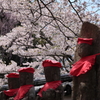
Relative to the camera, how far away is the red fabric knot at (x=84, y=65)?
2021mm

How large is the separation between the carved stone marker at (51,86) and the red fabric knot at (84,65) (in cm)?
37

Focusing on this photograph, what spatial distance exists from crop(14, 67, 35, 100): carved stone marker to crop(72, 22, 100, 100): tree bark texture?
784 mm

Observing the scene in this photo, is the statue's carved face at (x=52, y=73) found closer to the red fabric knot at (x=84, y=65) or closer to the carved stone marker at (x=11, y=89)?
the red fabric knot at (x=84, y=65)

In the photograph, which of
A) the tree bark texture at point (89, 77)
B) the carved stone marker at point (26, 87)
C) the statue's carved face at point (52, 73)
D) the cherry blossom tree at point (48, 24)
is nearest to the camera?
the tree bark texture at point (89, 77)

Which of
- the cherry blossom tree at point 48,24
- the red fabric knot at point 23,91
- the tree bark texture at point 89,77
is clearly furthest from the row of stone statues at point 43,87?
the cherry blossom tree at point 48,24

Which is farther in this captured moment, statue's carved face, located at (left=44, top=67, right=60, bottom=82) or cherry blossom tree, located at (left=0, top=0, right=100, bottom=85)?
cherry blossom tree, located at (left=0, top=0, right=100, bottom=85)

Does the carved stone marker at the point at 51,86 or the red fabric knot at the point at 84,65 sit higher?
the red fabric knot at the point at 84,65

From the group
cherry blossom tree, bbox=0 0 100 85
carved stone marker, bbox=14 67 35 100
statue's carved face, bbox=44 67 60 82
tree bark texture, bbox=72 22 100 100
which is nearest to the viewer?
tree bark texture, bbox=72 22 100 100

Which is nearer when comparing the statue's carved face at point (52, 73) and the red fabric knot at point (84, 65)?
the red fabric knot at point (84, 65)

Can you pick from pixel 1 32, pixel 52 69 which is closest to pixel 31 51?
pixel 52 69

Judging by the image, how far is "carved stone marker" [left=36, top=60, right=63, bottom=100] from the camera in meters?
2.30

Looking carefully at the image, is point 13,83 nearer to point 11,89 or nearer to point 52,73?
point 11,89

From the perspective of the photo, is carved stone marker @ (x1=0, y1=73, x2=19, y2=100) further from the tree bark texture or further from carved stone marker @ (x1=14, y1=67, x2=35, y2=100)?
the tree bark texture

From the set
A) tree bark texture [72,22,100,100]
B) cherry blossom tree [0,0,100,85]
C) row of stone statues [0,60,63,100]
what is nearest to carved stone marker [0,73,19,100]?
row of stone statues [0,60,63,100]
